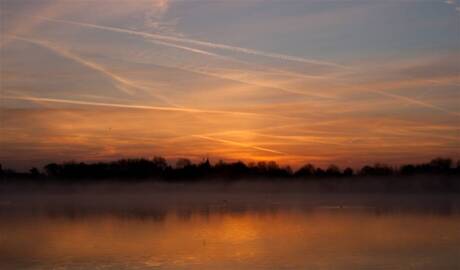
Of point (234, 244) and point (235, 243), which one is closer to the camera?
point (234, 244)

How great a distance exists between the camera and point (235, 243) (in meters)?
14.4

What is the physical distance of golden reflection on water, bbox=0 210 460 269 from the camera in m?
11.4

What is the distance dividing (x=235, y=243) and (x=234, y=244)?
205 millimetres

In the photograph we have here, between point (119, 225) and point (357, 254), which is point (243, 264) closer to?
point (357, 254)

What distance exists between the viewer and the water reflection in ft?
37.5

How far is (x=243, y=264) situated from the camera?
11.2m

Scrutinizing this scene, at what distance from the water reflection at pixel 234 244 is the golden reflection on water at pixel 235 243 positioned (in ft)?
0.06

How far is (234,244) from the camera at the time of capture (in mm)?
14148

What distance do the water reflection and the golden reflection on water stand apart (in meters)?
0.02

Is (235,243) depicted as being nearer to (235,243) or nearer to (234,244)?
(235,243)

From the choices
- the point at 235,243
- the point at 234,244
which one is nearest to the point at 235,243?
the point at 235,243

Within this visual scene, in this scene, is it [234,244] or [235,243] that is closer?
[234,244]

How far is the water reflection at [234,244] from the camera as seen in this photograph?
1142cm

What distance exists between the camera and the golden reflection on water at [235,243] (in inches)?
451
